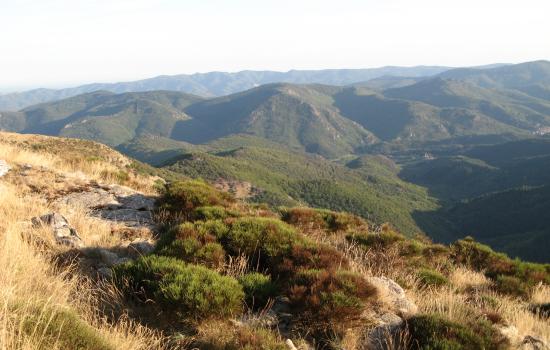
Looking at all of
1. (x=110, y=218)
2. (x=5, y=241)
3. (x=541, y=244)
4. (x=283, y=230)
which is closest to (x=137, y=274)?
(x=5, y=241)

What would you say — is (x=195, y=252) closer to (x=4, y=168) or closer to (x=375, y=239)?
(x=375, y=239)

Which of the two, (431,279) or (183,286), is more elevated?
(183,286)

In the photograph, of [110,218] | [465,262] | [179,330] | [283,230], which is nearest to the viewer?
[179,330]

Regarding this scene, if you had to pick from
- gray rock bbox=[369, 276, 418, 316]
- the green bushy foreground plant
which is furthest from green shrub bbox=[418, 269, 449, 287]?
gray rock bbox=[369, 276, 418, 316]

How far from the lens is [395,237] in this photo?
12.1m

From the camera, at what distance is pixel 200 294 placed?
207 inches

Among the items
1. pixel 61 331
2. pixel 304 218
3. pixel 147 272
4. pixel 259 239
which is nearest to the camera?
pixel 61 331

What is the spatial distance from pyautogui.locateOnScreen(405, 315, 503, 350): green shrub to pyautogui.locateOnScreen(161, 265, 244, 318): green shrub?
2.35 m

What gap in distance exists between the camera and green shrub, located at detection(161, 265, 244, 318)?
5.22m

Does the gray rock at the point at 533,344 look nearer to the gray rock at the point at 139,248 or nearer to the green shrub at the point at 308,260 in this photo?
the green shrub at the point at 308,260

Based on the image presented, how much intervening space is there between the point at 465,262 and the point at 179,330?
36.8ft

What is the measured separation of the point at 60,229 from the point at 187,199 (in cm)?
442

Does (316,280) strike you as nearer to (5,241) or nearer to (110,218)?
(5,241)

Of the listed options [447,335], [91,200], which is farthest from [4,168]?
[447,335]
